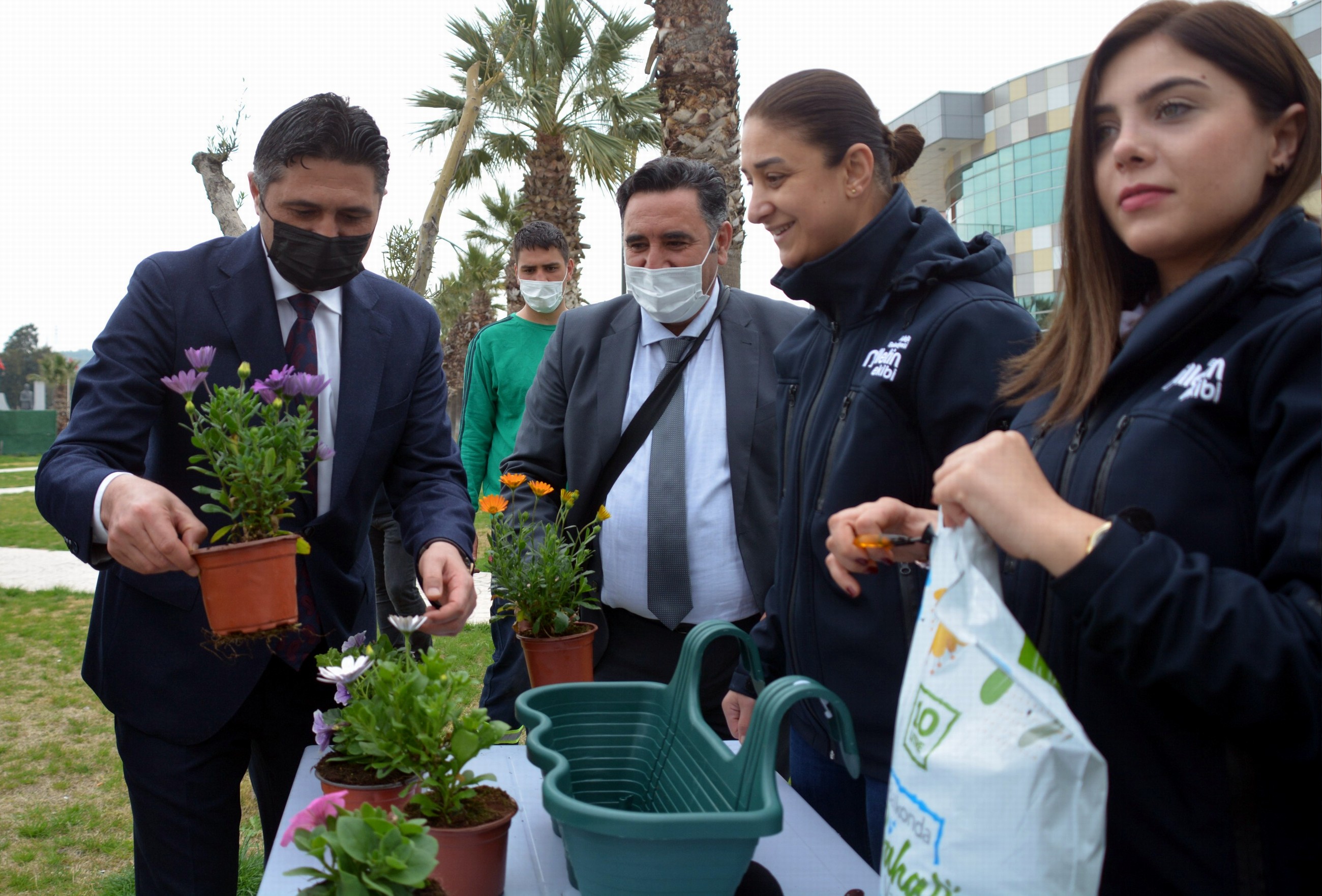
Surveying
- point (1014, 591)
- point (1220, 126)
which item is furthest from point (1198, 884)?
point (1220, 126)

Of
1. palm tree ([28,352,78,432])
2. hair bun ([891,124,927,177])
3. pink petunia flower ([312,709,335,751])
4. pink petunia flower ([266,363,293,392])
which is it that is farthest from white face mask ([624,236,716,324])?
palm tree ([28,352,78,432])

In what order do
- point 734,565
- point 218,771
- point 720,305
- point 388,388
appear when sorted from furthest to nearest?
1. point 720,305
2. point 734,565
3. point 388,388
4. point 218,771

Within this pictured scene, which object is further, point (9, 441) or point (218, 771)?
point (9, 441)

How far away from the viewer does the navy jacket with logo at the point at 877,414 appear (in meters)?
1.66

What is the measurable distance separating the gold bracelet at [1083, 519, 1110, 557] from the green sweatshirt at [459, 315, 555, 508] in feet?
11.7

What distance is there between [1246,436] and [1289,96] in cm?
43

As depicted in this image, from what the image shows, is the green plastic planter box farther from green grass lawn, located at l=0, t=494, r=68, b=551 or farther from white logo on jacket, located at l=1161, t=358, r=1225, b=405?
green grass lawn, located at l=0, t=494, r=68, b=551

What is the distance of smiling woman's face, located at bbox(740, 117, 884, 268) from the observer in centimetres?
191

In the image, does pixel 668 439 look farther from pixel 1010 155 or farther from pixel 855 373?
pixel 1010 155

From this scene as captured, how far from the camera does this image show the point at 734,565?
2.48 m

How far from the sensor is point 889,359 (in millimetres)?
1711

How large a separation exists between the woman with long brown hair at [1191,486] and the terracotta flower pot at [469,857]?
1.92 feet

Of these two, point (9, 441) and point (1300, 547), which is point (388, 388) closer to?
point (1300, 547)

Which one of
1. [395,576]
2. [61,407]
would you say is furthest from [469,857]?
[61,407]
